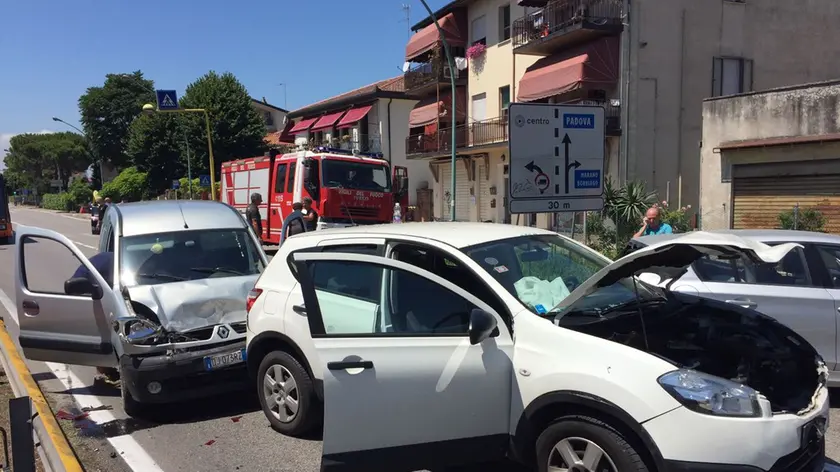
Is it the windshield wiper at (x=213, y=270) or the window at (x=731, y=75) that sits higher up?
the window at (x=731, y=75)

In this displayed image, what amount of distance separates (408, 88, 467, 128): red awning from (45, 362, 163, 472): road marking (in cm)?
2328

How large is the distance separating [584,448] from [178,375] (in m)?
3.52

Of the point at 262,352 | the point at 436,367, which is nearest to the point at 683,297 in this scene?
the point at 436,367

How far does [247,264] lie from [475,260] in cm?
366

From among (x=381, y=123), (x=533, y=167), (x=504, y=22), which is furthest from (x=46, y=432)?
(x=381, y=123)

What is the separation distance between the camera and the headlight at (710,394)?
2.89 meters

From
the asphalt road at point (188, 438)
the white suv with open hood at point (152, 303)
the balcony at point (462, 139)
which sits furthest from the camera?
the balcony at point (462, 139)

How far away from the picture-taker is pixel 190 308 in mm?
5676

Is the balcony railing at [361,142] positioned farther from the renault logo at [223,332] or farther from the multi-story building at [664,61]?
the renault logo at [223,332]

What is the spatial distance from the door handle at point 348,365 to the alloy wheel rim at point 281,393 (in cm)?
150

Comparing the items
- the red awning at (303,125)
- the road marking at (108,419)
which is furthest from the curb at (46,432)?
the red awning at (303,125)

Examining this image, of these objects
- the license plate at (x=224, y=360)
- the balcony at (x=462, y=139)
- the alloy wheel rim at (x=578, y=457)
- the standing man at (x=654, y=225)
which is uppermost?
the balcony at (x=462, y=139)

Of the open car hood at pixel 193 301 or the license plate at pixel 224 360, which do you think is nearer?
the license plate at pixel 224 360

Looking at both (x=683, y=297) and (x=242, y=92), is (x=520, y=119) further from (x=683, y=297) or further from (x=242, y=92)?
(x=242, y=92)
